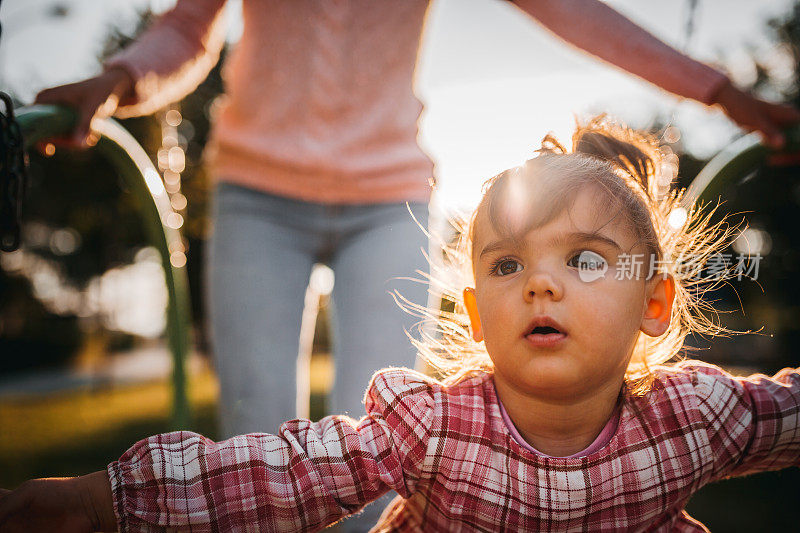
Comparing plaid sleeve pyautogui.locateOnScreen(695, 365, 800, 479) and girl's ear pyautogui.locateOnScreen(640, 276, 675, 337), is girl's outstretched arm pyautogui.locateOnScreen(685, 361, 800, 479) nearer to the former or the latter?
plaid sleeve pyautogui.locateOnScreen(695, 365, 800, 479)

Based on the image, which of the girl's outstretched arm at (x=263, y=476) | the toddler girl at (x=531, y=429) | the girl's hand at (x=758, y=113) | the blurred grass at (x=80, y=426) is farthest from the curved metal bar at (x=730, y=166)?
the blurred grass at (x=80, y=426)

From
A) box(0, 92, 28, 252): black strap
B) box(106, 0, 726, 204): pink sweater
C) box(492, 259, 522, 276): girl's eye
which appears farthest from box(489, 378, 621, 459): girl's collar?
box(0, 92, 28, 252): black strap

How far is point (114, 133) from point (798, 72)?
38.8ft

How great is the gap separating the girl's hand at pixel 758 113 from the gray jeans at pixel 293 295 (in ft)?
2.51

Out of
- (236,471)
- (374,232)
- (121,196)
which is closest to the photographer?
(236,471)

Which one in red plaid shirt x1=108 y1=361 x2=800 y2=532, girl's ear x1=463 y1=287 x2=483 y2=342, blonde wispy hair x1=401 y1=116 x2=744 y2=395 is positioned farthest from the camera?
girl's ear x1=463 y1=287 x2=483 y2=342

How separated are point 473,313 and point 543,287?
1.01 feet

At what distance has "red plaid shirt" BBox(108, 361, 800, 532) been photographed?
1050mm

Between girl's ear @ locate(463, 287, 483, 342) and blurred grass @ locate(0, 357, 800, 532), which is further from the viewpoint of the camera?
blurred grass @ locate(0, 357, 800, 532)

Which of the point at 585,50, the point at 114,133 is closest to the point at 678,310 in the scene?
the point at 585,50

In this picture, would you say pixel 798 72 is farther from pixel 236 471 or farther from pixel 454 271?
pixel 236 471

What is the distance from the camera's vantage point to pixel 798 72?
35.1ft

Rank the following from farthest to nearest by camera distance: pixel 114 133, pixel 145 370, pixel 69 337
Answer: pixel 69 337
pixel 145 370
pixel 114 133

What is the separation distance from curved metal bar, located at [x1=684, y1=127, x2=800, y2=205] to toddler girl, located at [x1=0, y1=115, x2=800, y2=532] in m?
0.41
